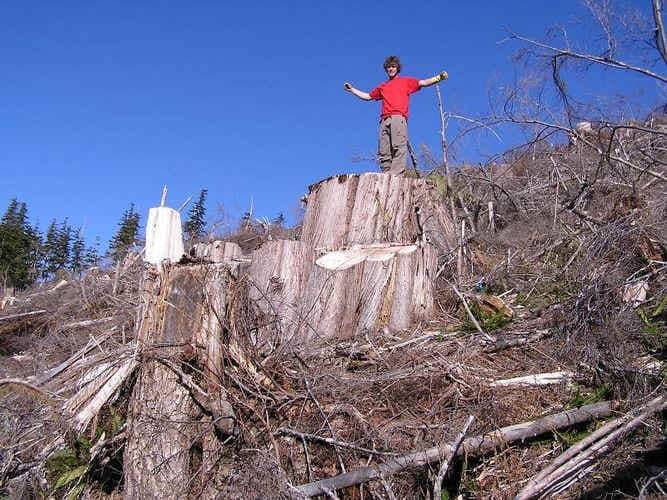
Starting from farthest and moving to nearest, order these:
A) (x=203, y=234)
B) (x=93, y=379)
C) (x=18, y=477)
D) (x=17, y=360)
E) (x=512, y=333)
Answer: (x=203, y=234), (x=17, y=360), (x=512, y=333), (x=93, y=379), (x=18, y=477)

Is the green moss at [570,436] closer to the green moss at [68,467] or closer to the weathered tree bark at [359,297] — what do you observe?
the weathered tree bark at [359,297]

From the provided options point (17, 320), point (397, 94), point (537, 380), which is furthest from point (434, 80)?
point (17, 320)

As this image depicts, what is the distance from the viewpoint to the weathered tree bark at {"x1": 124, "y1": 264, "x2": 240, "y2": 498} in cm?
323

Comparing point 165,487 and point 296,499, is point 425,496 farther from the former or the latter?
point 165,487

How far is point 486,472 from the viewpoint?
3256 mm

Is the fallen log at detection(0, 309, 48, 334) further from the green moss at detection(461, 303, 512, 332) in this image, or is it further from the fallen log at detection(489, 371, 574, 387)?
the fallen log at detection(489, 371, 574, 387)

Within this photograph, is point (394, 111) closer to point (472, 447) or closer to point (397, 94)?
point (397, 94)

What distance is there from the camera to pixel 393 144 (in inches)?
287

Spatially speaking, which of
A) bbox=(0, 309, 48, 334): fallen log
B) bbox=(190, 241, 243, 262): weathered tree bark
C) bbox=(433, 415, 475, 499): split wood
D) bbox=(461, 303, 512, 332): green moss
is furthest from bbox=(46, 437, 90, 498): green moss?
bbox=(0, 309, 48, 334): fallen log

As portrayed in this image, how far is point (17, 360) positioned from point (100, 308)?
1257 millimetres

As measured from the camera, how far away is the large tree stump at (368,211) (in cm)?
Answer: 567

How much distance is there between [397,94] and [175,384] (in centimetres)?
529

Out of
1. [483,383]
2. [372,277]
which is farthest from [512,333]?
[372,277]

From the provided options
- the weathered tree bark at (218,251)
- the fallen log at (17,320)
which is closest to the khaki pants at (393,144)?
the weathered tree bark at (218,251)
